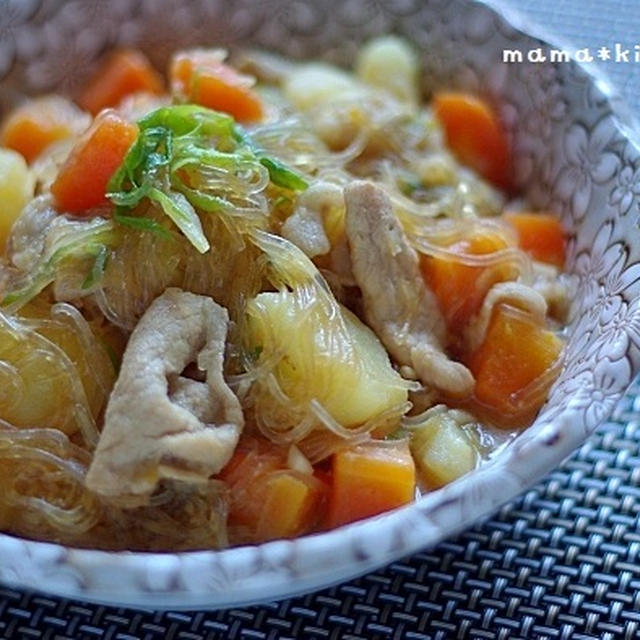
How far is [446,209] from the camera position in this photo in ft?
8.43

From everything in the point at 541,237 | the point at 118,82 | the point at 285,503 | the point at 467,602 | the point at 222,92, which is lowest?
the point at 467,602

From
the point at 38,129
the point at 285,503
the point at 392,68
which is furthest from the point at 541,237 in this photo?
the point at 38,129

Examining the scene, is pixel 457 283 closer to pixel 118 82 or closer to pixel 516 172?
pixel 516 172

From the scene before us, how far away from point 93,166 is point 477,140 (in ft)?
4.09

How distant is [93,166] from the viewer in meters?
2.21

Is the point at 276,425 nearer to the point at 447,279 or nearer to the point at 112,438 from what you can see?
the point at 112,438

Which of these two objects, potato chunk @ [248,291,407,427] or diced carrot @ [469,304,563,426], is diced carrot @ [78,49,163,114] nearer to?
potato chunk @ [248,291,407,427]

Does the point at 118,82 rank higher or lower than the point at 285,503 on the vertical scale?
higher

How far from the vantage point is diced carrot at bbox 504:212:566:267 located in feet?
8.60

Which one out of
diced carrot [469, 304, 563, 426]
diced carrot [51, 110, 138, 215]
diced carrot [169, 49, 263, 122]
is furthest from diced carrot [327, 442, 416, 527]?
diced carrot [169, 49, 263, 122]

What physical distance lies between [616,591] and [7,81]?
220 centimetres

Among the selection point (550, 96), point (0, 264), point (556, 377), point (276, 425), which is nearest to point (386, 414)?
point (276, 425)

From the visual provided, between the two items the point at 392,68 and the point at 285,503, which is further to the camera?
the point at 392,68

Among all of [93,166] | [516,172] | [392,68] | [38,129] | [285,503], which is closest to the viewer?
[285,503]
